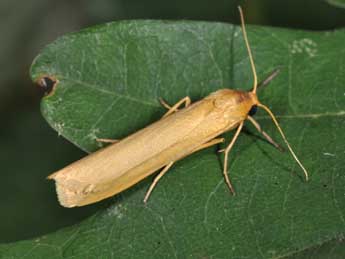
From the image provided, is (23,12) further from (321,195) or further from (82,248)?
(321,195)

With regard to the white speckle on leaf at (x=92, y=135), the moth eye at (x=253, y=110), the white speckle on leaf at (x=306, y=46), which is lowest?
the moth eye at (x=253, y=110)

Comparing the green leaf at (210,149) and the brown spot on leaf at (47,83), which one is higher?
the brown spot on leaf at (47,83)

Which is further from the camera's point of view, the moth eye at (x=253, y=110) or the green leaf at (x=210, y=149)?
the moth eye at (x=253, y=110)

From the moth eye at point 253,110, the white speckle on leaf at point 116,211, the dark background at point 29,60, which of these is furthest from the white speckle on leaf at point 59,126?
the dark background at point 29,60

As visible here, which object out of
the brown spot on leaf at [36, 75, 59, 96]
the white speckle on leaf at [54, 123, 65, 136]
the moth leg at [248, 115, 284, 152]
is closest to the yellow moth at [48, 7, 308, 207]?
the moth leg at [248, 115, 284, 152]

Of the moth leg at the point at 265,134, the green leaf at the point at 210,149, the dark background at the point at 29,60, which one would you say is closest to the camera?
the green leaf at the point at 210,149

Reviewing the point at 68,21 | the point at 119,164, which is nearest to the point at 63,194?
the point at 119,164

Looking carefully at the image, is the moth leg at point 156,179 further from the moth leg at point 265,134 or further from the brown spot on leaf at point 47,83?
the brown spot on leaf at point 47,83
